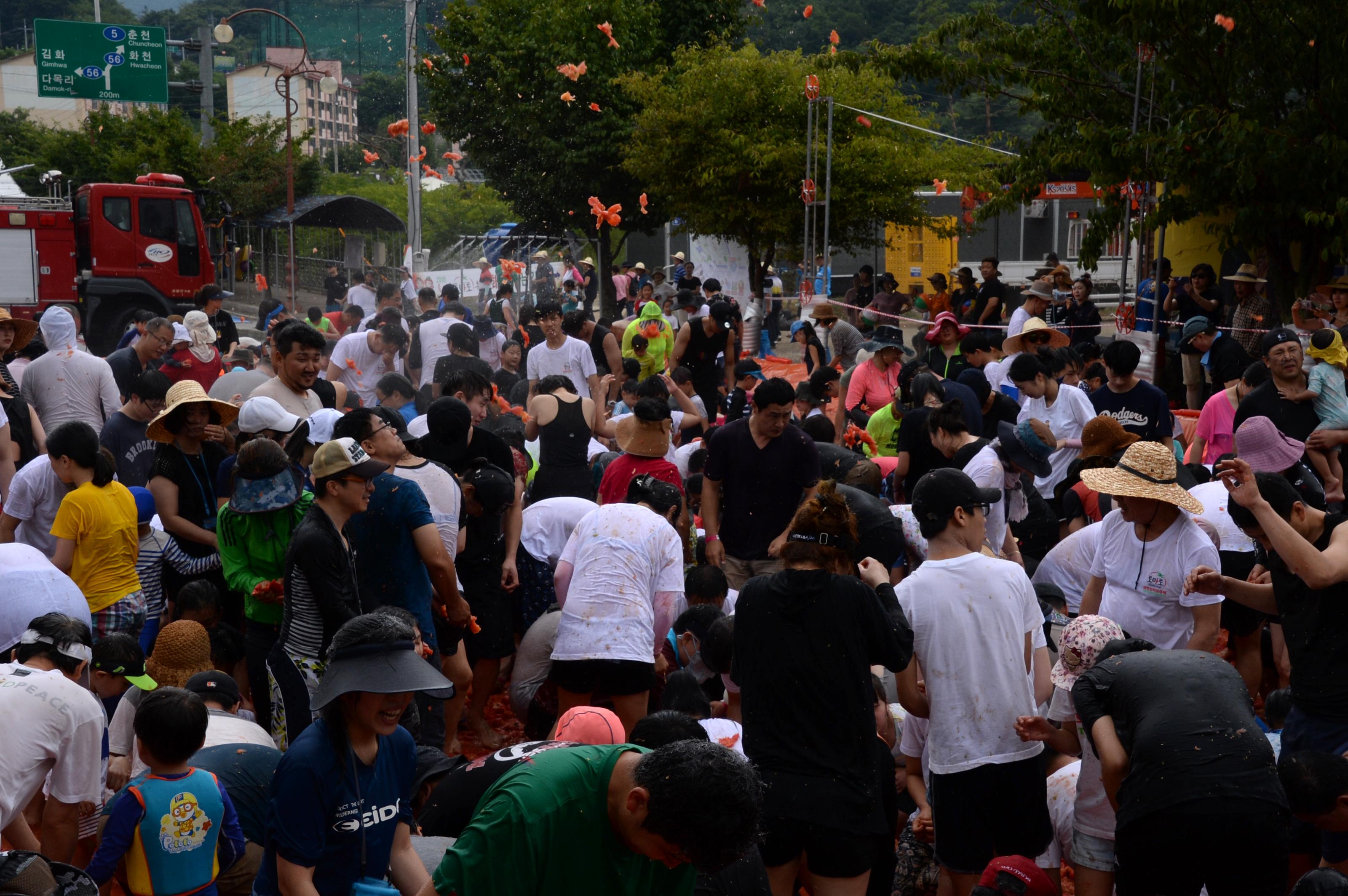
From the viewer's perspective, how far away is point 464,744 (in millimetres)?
5988

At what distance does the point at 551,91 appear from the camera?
25.8 meters

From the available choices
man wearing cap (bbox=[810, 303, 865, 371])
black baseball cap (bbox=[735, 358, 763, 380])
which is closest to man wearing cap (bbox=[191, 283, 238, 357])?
black baseball cap (bbox=[735, 358, 763, 380])

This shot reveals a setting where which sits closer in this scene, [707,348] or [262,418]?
[262,418]

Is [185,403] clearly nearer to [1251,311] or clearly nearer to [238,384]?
[238,384]

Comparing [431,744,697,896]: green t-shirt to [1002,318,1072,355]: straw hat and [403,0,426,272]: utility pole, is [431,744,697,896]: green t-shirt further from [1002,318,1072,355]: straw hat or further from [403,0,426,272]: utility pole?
[403,0,426,272]: utility pole

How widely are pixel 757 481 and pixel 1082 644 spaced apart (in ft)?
7.62

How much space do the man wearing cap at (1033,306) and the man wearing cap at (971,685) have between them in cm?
652

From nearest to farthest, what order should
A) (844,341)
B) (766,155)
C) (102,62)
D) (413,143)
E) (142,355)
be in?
1. (142,355)
2. (844,341)
3. (766,155)
4. (413,143)
5. (102,62)

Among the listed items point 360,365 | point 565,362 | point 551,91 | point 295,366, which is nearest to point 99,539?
point 295,366

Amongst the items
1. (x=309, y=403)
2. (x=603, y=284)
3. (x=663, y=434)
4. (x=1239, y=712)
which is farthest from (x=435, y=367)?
(x=603, y=284)

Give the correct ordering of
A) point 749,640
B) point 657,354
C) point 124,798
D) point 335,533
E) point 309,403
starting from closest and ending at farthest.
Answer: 1. point 124,798
2. point 749,640
3. point 335,533
4. point 309,403
5. point 657,354

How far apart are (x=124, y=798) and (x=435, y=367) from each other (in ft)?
18.9

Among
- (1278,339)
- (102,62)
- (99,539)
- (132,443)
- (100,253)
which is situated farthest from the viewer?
(102,62)

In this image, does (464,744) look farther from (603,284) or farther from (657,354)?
(603,284)
